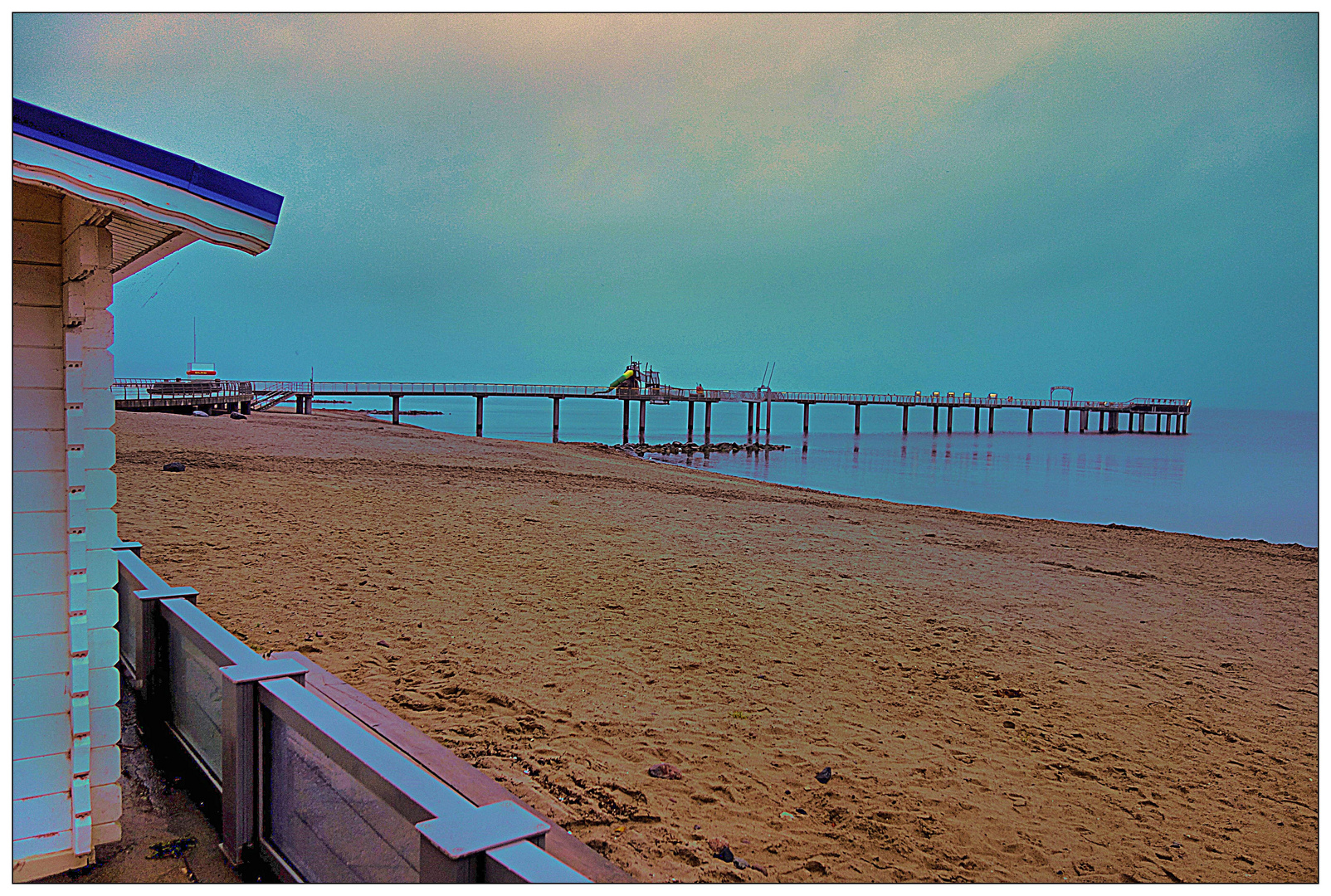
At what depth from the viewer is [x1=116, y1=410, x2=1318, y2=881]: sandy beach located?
4016 mm

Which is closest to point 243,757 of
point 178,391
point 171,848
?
point 171,848

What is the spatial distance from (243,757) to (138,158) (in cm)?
204

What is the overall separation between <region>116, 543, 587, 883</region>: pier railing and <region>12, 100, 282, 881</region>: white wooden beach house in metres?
0.45

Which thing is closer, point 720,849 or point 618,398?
point 720,849

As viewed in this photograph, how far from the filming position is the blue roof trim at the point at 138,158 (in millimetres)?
2326

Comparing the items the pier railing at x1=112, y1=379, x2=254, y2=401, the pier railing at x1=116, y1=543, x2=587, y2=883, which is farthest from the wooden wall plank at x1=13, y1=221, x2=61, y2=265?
the pier railing at x1=112, y1=379, x2=254, y2=401

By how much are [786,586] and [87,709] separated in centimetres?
726

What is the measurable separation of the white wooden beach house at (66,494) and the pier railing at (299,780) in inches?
17.6

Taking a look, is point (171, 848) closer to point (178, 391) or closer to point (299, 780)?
point (299, 780)

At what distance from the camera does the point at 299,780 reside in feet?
8.64

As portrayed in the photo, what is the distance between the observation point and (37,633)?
275cm

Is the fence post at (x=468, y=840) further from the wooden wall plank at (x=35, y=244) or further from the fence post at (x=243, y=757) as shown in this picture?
the wooden wall plank at (x=35, y=244)

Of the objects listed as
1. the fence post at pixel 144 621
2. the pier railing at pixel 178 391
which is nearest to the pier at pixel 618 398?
the pier railing at pixel 178 391

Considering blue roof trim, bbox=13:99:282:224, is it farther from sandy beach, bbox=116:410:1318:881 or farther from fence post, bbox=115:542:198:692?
sandy beach, bbox=116:410:1318:881
